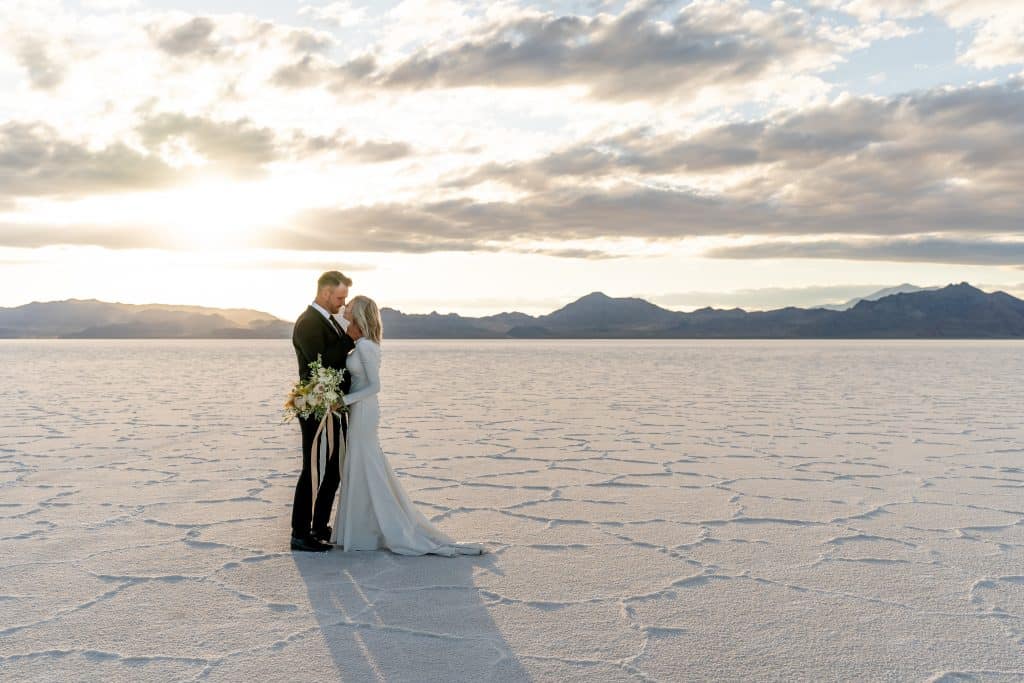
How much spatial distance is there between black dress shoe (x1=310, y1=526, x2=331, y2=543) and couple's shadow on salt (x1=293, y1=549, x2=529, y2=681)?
0.13 metres

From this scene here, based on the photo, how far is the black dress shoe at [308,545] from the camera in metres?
4.62

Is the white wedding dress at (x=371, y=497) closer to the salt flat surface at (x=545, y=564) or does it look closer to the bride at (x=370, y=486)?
the bride at (x=370, y=486)

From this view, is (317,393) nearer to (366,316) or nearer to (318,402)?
(318,402)

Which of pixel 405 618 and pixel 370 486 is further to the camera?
pixel 370 486

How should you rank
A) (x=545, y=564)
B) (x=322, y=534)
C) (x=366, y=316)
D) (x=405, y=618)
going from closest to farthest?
(x=405, y=618) → (x=545, y=564) → (x=366, y=316) → (x=322, y=534)

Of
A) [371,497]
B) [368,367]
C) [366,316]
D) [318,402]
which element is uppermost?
[366,316]

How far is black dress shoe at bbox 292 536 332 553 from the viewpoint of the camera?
4621mm

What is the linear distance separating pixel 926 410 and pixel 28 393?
1763 cm

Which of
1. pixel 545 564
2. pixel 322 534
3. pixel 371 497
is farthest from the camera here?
pixel 322 534

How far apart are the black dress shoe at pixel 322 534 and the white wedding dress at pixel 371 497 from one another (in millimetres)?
126

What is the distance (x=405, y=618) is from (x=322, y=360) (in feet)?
5.34

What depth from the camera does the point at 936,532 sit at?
505cm

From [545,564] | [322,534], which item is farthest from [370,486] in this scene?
[545,564]

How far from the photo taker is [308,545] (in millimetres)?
4621
